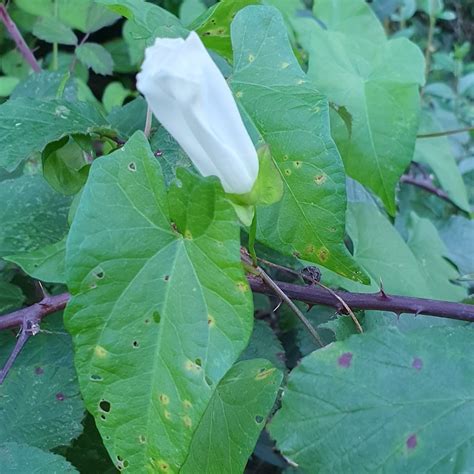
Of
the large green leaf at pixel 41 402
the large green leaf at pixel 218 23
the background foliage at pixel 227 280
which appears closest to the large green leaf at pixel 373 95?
the background foliage at pixel 227 280

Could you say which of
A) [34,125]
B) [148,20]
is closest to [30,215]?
[34,125]

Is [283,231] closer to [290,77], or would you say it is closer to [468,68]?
[290,77]

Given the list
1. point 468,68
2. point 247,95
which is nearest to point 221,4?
point 247,95

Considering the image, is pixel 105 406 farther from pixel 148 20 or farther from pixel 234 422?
pixel 148 20

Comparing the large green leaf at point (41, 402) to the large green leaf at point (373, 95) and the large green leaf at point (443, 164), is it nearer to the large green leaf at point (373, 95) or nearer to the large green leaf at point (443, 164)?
the large green leaf at point (373, 95)

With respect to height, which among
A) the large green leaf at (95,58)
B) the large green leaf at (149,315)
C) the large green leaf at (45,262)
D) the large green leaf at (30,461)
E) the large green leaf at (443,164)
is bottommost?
the large green leaf at (30,461)

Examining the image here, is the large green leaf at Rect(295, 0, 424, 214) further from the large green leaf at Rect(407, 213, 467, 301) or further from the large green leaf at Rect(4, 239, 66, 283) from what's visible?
the large green leaf at Rect(4, 239, 66, 283)
